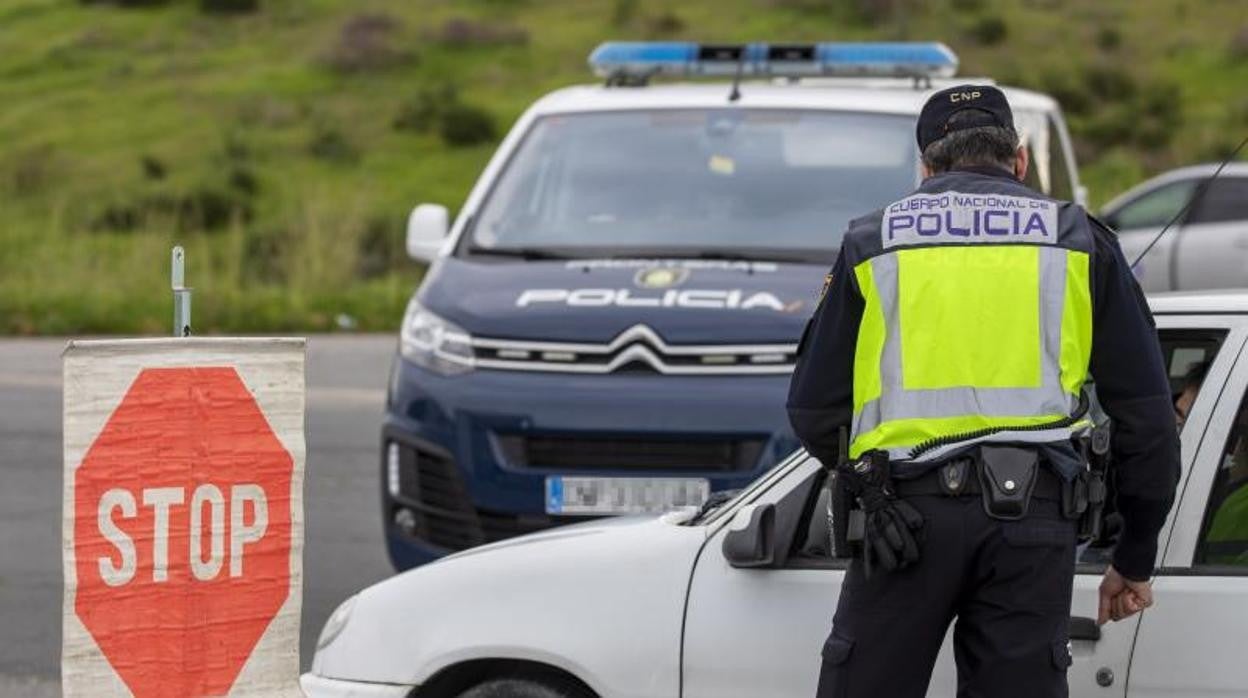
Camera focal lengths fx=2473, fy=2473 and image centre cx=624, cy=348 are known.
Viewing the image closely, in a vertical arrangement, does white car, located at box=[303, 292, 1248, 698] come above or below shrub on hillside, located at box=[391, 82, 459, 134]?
above

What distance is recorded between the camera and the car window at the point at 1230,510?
4.84 meters

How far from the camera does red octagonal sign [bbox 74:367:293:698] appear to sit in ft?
16.2

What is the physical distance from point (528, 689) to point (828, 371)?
45.5 inches

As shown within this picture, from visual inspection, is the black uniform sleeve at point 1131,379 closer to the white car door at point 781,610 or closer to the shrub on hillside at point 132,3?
the white car door at point 781,610

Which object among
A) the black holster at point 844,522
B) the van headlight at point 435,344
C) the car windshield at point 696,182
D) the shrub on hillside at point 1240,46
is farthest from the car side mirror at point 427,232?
the shrub on hillside at point 1240,46

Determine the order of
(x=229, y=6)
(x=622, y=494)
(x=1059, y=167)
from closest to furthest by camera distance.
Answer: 1. (x=622, y=494)
2. (x=1059, y=167)
3. (x=229, y=6)

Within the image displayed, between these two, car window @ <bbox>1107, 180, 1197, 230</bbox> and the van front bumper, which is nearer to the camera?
the van front bumper

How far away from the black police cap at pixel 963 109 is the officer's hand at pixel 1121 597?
877 millimetres

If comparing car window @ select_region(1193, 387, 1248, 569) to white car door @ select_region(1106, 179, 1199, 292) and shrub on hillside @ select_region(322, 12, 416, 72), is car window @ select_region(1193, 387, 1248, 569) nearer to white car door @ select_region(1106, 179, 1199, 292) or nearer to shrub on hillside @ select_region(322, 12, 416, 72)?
white car door @ select_region(1106, 179, 1199, 292)

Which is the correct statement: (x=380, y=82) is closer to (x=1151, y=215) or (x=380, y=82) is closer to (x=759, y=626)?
(x=1151, y=215)

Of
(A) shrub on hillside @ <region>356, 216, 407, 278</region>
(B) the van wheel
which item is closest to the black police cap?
(B) the van wheel

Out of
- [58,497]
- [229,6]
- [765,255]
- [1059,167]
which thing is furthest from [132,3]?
[765,255]

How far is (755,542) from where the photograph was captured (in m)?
5.00

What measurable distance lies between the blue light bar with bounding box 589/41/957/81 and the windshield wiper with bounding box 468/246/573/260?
171 cm
